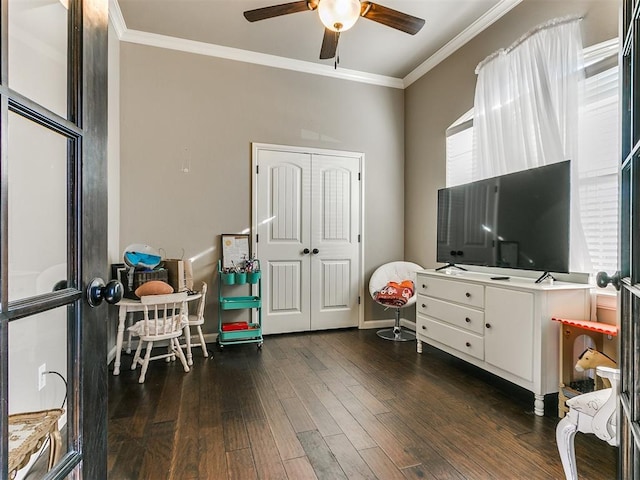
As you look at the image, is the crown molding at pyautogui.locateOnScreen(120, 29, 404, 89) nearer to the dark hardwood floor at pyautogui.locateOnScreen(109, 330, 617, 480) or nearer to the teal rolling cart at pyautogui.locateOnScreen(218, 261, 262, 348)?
the teal rolling cart at pyautogui.locateOnScreen(218, 261, 262, 348)

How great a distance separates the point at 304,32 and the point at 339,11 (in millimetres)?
1589

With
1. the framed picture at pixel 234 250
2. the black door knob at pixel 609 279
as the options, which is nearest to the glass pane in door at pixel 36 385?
the black door knob at pixel 609 279

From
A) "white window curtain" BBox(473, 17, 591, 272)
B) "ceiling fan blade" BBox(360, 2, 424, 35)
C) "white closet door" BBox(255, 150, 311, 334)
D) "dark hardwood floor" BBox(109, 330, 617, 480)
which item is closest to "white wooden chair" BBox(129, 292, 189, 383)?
"dark hardwood floor" BBox(109, 330, 617, 480)

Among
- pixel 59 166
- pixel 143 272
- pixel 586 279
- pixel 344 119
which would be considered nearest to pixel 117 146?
pixel 143 272

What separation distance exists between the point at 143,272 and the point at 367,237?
2.58 metres

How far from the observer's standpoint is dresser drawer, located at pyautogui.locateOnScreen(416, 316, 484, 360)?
2740 mm

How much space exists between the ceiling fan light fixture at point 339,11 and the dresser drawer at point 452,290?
209 cm

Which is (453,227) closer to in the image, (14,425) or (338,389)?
(338,389)

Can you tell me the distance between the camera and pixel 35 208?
0.65m

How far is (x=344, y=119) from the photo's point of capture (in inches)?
172

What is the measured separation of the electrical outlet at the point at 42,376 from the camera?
26.2 inches

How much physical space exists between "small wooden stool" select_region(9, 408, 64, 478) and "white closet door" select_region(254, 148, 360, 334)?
331 cm

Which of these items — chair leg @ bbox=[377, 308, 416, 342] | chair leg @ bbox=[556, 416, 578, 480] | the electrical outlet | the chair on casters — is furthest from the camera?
the chair on casters

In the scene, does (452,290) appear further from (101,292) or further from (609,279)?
(101,292)
